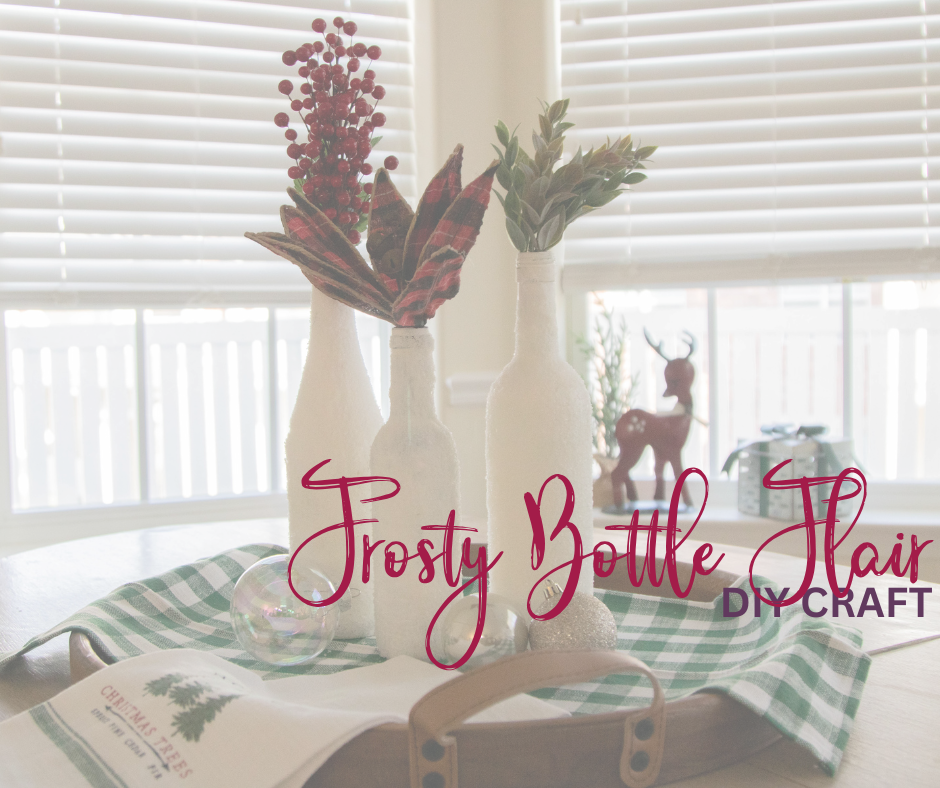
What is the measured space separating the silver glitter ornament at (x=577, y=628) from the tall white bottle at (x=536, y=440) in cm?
5

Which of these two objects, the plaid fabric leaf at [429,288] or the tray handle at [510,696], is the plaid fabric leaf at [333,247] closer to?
the plaid fabric leaf at [429,288]

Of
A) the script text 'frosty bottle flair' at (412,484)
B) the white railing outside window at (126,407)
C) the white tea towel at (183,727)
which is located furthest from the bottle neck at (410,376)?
the white railing outside window at (126,407)

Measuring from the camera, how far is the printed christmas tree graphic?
544 mm

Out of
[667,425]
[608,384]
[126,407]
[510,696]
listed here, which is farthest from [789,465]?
[126,407]

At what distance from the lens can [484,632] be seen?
26.7 inches

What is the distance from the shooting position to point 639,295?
7.85ft

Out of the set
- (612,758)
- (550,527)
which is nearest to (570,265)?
(550,527)

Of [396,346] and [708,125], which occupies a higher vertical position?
[708,125]

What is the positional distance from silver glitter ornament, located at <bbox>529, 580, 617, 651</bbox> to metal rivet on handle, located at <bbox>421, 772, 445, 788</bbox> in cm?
19

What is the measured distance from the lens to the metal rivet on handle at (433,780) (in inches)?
20.2

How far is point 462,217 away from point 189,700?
1.38ft

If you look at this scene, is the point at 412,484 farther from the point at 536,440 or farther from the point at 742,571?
the point at 742,571

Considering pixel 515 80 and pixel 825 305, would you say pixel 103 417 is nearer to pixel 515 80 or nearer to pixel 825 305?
pixel 515 80

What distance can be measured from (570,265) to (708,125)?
1.63 ft
